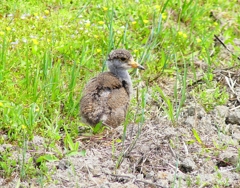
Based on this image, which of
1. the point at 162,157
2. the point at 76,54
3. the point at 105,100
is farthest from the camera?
the point at 76,54

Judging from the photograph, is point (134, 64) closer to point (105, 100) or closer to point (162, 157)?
point (105, 100)

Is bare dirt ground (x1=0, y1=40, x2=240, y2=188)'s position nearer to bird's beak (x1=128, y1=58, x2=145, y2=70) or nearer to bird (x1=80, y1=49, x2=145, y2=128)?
bird (x1=80, y1=49, x2=145, y2=128)

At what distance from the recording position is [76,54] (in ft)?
23.9

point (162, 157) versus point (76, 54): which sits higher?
point (76, 54)

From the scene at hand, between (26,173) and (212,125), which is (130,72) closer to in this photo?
(212,125)

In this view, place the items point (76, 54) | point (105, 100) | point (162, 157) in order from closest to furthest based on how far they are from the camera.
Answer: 1. point (162, 157)
2. point (105, 100)
3. point (76, 54)

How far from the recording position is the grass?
5.85 m

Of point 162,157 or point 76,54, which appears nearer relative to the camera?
point 162,157

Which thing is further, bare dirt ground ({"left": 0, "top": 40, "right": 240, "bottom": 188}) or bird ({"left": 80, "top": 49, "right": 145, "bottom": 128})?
bird ({"left": 80, "top": 49, "right": 145, "bottom": 128})

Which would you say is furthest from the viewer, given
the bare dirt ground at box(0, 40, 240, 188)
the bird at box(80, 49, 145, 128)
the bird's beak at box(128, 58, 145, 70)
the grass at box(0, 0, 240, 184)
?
the bird's beak at box(128, 58, 145, 70)

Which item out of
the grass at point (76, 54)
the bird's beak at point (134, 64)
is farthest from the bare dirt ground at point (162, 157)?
the bird's beak at point (134, 64)

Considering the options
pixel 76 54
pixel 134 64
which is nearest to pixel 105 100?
pixel 134 64

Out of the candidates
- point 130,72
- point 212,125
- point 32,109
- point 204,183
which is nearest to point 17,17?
point 130,72

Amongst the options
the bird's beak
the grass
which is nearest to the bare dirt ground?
the grass
